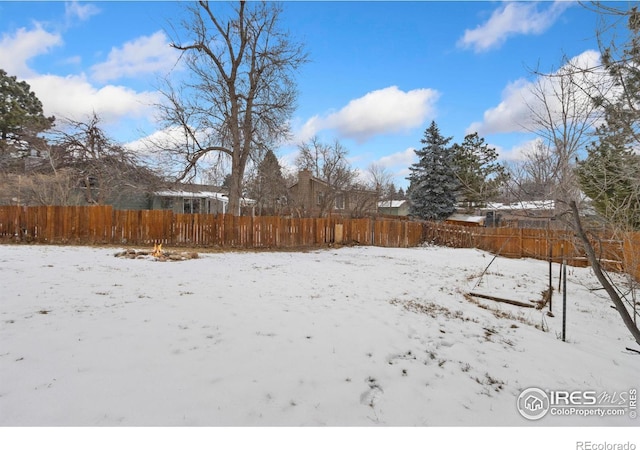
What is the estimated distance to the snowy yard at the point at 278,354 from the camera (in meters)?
1.82

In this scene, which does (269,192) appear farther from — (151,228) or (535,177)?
(535,177)

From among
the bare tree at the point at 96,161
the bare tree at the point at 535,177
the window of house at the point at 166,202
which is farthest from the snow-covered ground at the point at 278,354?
the window of house at the point at 166,202

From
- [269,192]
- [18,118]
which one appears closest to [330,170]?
[269,192]

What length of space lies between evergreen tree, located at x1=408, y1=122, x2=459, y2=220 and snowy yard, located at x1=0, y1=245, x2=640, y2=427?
16001 millimetres

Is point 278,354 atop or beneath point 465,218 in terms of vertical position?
beneath

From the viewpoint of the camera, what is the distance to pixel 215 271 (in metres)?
6.26

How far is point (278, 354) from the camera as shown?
2553 millimetres

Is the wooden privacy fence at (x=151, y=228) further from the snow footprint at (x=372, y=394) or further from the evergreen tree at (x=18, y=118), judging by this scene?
the snow footprint at (x=372, y=394)

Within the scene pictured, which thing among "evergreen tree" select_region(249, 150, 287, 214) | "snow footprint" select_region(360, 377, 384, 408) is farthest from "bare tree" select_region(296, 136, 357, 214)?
"snow footprint" select_region(360, 377, 384, 408)

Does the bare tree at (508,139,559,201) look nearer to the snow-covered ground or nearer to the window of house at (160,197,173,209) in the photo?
the snow-covered ground

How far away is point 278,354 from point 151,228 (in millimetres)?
9841

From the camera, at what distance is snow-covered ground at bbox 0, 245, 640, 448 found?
182 cm

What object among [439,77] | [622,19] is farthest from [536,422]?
[439,77]

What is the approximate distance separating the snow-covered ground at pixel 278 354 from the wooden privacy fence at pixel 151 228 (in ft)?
17.4
